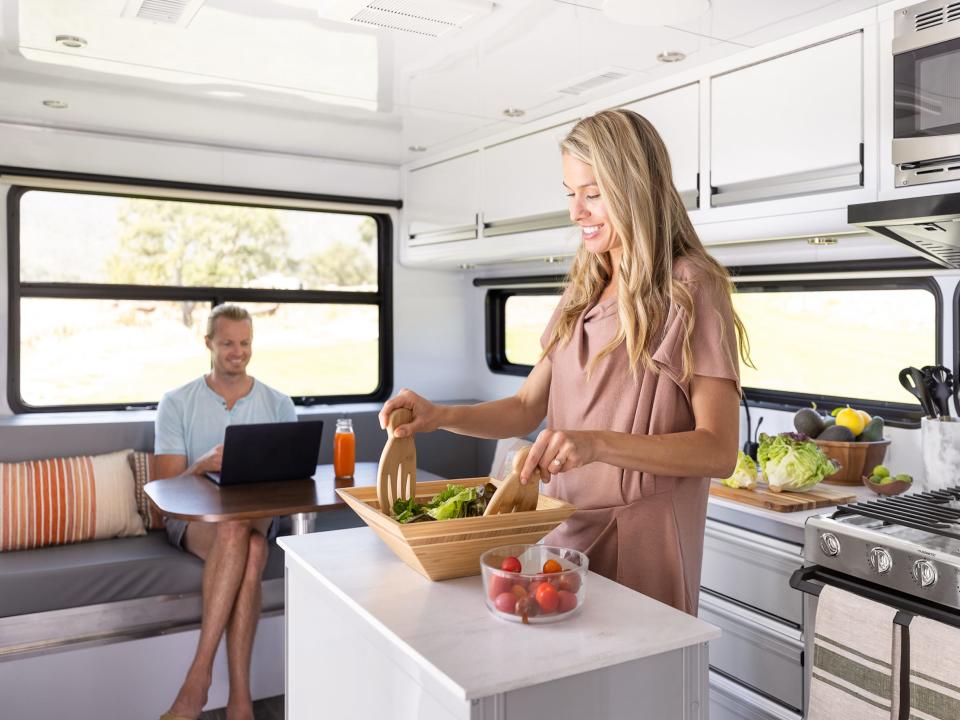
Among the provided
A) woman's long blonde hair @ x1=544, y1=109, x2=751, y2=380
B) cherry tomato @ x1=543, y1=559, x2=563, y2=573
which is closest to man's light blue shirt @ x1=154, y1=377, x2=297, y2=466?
woman's long blonde hair @ x1=544, y1=109, x2=751, y2=380

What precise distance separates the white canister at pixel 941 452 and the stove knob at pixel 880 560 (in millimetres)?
601

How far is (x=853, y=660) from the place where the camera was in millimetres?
1782

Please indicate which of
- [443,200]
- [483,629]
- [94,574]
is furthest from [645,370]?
[443,200]

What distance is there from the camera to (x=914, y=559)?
1.71 meters

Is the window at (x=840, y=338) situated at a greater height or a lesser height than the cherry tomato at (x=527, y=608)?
greater

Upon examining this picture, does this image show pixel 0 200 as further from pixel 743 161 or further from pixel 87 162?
pixel 743 161

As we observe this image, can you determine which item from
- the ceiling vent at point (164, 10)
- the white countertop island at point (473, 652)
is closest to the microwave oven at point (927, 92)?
the white countertop island at point (473, 652)

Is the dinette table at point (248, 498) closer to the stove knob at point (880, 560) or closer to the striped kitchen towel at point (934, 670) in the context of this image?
the stove knob at point (880, 560)

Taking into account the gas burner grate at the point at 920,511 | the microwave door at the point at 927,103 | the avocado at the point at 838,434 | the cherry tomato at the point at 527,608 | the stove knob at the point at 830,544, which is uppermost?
the microwave door at the point at 927,103

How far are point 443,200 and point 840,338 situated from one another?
6.23 ft

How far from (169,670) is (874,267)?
8.77ft

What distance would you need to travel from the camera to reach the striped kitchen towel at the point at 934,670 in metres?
1.58

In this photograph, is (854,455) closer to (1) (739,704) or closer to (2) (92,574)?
(1) (739,704)

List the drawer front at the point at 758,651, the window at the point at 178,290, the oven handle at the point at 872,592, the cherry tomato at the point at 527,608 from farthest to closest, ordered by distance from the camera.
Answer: the window at the point at 178,290 → the drawer front at the point at 758,651 → the oven handle at the point at 872,592 → the cherry tomato at the point at 527,608
